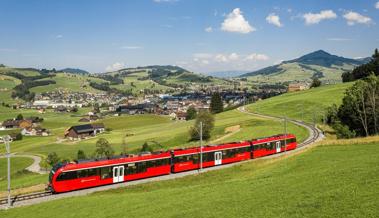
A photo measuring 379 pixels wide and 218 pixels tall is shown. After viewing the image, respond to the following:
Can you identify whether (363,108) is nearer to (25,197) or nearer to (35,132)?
(25,197)

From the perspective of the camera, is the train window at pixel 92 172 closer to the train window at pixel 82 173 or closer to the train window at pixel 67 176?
the train window at pixel 82 173

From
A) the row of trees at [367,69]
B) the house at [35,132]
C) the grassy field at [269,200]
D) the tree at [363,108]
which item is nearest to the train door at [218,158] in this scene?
the grassy field at [269,200]

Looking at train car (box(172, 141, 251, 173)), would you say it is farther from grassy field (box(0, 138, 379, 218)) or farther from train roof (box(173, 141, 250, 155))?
grassy field (box(0, 138, 379, 218))

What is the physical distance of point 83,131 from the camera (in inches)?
6324

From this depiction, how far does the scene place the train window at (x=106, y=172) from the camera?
4303 cm

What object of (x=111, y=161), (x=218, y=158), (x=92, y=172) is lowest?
(x=218, y=158)

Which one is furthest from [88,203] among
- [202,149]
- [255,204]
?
[202,149]

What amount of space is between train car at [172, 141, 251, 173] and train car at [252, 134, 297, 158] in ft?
7.53

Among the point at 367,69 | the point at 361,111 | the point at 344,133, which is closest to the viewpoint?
the point at 344,133

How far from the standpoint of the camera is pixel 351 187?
21531mm

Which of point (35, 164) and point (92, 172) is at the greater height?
point (92, 172)

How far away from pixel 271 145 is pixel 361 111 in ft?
90.9

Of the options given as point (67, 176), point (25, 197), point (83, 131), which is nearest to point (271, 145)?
point (67, 176)

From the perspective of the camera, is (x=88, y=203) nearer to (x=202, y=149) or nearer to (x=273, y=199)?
(x=273, y=199)
